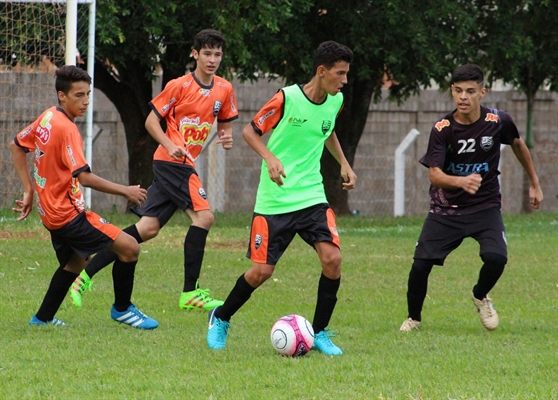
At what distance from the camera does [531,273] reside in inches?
430

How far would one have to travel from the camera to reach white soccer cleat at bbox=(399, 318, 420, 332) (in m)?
7.31

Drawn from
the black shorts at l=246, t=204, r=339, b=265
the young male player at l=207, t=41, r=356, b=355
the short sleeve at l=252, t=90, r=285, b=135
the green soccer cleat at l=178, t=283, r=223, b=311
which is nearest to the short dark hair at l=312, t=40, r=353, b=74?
the young male player at l=207, t=41, r=356, b=355

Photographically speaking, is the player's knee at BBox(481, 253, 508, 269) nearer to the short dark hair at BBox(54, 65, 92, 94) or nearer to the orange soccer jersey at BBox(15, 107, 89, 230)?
the orange soccer jersey at BBox(15, 107, 89, 230)

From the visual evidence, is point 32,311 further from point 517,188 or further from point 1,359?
point 517,188

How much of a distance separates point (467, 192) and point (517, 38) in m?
11.8

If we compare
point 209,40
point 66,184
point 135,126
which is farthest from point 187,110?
point 135,126

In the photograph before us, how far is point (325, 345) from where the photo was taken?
20.7 feet

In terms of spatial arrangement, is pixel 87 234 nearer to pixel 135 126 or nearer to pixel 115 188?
pixel 115 188

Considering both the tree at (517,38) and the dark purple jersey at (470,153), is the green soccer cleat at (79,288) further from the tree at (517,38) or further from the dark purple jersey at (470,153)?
the tree at (517,38)

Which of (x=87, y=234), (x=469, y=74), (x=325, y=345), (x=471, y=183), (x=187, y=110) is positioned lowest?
(x=325, y=345)

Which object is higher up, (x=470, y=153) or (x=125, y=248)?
(x=470, y=153)

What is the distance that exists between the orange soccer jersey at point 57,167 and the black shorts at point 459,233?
245 centimetres

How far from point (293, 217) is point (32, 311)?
2.50 metres

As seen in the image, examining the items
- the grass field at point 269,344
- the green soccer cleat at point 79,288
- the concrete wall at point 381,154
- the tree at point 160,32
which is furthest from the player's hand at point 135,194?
the concrete wall at point 381,154
